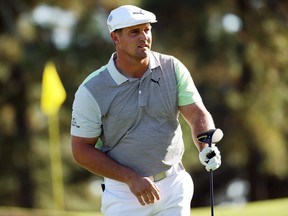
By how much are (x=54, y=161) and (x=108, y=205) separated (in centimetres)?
2284

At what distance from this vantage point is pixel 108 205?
6.11 metres

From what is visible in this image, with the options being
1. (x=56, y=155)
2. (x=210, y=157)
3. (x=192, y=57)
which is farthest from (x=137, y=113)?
(x=56, y=155)

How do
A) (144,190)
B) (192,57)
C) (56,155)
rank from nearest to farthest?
1. (144,190)
2. (192,57)
3. (56,155)

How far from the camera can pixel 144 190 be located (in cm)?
588

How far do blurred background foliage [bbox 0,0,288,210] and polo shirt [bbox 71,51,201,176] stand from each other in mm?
21344

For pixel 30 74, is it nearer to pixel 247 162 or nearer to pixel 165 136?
pixel 247 162

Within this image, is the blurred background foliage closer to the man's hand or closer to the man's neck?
the man's neck

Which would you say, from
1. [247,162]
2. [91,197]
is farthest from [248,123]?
[91,197]

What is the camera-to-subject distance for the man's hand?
19.3 ft

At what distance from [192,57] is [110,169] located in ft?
75.6

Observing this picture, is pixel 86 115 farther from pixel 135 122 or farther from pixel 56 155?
pixel 56 155

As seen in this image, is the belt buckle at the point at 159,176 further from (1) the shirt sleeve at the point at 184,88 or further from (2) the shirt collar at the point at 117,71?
(2) the shirt collar at the point at 117,71

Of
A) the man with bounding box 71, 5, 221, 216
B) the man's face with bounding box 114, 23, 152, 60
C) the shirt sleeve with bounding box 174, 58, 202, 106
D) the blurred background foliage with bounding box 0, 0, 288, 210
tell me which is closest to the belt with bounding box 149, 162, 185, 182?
the man with bounding box 71, 5, 221, 216

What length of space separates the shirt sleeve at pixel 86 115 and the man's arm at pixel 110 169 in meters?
0.06
